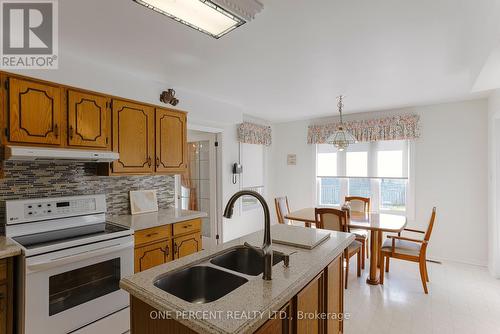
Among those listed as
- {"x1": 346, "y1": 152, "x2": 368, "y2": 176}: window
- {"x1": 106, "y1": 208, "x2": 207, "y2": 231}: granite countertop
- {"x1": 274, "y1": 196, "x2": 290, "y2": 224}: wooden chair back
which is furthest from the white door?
{"x1": 346, "y1": 152, "x2": 368, "y2": 176}: window

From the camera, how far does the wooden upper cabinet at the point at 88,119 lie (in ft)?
7.11

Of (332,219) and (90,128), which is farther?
(332,219)

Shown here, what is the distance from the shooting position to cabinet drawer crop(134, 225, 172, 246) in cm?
233

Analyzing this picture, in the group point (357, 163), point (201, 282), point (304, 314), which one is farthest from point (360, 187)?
point (201, 282)

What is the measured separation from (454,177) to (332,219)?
2335 mm

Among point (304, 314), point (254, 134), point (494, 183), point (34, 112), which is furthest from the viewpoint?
point (254, 134)

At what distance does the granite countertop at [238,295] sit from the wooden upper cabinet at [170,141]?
1.65 meters

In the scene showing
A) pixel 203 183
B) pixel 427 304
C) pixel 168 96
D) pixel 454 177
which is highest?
pixel 168 96

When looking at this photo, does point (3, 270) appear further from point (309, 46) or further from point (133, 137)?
point (309, 46)

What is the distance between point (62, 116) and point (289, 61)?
2062mm

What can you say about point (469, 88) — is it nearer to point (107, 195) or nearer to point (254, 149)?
point (254, 149)

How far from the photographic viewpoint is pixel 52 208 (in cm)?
207

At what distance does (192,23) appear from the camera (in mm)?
1576

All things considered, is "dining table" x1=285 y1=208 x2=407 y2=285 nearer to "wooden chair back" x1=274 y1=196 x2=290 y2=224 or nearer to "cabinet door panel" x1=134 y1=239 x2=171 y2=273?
"wooden chair back" x1=274 y1=196 x2=290 y2=224
